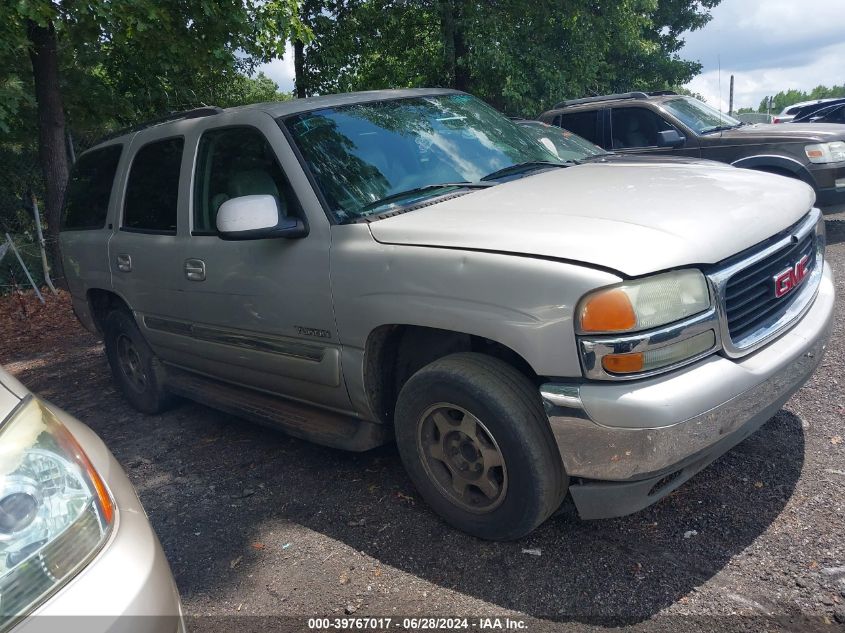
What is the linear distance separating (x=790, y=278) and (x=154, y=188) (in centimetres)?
361

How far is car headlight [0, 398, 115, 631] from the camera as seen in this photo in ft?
4.84

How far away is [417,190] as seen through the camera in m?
3.50

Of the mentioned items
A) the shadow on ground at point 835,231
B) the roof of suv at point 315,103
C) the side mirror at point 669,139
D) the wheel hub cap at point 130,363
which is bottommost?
the shadow on ground at point 835,231

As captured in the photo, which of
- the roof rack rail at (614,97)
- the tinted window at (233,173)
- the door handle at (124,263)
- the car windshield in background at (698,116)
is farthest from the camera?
the roof rack rail at (614,97)

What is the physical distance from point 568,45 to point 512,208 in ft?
44.6

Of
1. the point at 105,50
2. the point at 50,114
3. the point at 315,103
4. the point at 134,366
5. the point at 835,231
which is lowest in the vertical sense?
the point at 835,231

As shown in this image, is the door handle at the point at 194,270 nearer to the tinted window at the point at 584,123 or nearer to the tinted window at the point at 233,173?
the tinted window at the point at 233,173

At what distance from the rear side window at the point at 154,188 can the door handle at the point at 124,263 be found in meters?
0.20

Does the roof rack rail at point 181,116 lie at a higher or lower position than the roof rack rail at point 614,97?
higher

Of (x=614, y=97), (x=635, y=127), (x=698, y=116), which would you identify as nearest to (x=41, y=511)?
(x=635, y=127)

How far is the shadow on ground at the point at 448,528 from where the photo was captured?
270 cm

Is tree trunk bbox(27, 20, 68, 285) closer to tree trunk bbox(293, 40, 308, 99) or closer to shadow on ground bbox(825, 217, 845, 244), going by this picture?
tree trunk bbox(293, 40, 308, 99)

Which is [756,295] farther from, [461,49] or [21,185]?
[21,185]

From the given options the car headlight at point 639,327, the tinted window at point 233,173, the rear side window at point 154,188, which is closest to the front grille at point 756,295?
the car headlight at point 639,327
